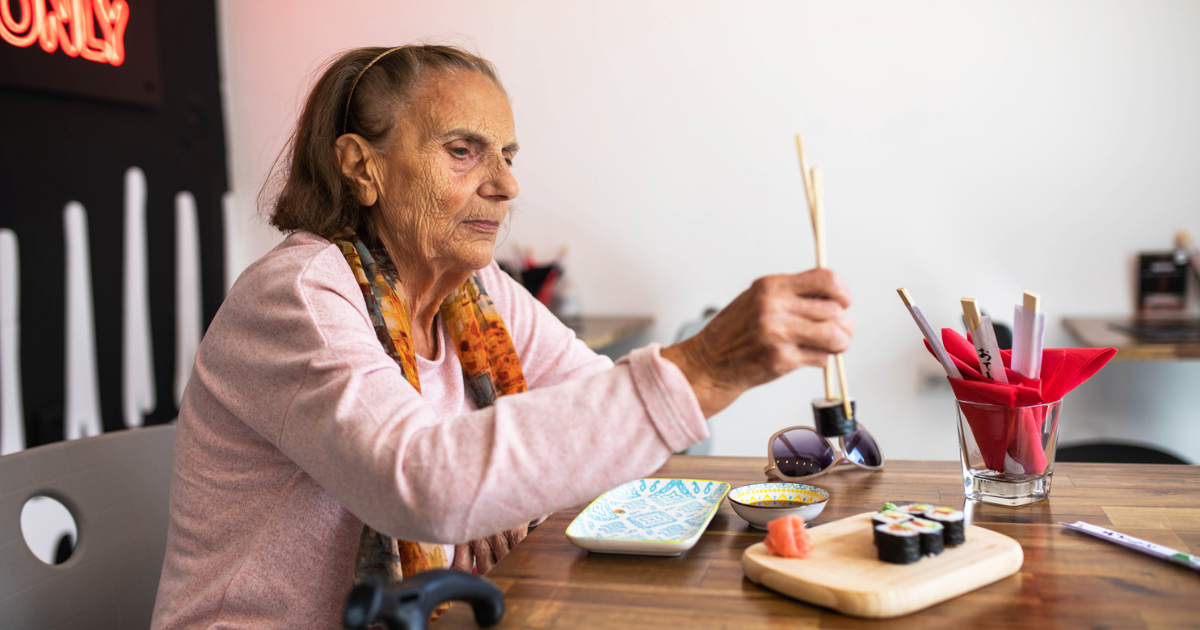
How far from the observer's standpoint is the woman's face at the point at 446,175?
1274 millimetres

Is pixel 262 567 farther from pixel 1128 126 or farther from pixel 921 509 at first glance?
pixel 1128 126

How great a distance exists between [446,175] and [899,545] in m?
0.85

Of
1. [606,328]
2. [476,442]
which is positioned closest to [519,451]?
[476,442]

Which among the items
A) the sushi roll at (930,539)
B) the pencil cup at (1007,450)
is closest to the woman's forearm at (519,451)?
the sushi roll at (930,539)

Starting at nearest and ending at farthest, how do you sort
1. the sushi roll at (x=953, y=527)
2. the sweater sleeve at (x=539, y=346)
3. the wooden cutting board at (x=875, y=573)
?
the wooden cutting board at (x=875, y=573), the sushi roll at (x=953, y=527), the sweater sleeve at (x=539, y=346)

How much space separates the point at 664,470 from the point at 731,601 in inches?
21.0

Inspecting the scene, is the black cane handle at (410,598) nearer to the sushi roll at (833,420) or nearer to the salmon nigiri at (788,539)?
the salmon nigiri at (788,539)

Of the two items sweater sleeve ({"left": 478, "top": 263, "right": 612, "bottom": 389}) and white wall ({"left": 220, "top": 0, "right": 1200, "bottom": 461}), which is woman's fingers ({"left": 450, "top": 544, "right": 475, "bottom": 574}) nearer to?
sweater sleeve ({"left": 478, "top": 263, "right": 612, "bottom": 389})

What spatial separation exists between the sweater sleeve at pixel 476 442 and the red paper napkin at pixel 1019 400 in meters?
0.47

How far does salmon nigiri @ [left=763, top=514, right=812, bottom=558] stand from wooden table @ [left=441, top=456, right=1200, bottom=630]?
48 mm

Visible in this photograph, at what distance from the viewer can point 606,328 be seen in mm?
2680

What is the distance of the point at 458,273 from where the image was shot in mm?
1368

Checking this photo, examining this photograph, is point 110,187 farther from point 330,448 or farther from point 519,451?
point 519,451

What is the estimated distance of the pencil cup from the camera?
1071mm
